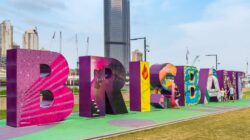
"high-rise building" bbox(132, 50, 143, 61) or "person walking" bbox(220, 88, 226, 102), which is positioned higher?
"high-rise building" bbox(132, 50, 143, 61)

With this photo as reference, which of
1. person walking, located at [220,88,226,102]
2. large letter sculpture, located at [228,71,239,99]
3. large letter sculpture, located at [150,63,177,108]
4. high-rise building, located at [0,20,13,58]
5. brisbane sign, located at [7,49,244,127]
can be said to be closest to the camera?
brisbane sign, located at [7,49,244,127]

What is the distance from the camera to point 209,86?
95.7 feet

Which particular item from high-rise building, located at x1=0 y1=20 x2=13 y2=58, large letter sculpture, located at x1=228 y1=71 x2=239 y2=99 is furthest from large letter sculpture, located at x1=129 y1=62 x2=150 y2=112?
high-rise building, located at x1=0 y1=20 x2=13 y2=58

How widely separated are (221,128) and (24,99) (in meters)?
A: 8.36

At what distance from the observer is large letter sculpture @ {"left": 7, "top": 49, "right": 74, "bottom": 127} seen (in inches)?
549

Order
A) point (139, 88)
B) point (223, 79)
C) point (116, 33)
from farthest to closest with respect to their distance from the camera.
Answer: point (116, 33) < point (223, 79) < point (139, 88)

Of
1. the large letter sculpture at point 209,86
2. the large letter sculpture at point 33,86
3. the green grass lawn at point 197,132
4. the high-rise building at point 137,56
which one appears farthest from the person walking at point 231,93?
the high-rise building at point 137,56

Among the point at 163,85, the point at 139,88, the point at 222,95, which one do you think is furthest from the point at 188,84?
the point at 222,95

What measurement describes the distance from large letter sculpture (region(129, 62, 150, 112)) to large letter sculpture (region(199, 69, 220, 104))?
840 centimetres

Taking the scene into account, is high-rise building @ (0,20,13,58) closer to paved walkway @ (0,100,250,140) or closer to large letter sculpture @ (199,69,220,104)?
large letter sculpture @ (199,69,220,104)

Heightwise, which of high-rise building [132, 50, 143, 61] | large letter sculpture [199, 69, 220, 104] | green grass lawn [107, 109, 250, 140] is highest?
high-rise building [132, 50, 143, 61]

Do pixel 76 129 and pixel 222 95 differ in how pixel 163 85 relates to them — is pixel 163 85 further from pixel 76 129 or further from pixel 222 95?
pixel 76 129

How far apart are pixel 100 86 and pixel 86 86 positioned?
33.9 inches

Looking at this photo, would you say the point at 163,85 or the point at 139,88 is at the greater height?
the point at 163,85
